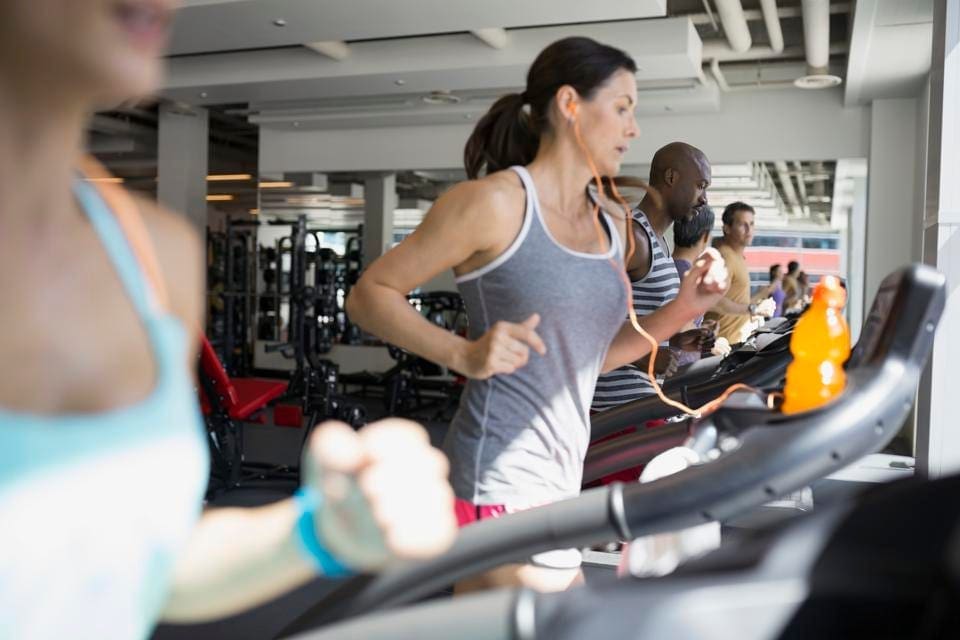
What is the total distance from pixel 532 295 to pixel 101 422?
3.15ft

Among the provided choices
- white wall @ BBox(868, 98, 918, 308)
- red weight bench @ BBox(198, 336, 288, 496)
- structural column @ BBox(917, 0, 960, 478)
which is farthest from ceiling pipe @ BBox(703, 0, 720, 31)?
red weight bench @ BBox(198, 336, 288, 496)

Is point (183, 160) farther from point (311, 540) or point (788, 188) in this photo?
point (311, 540)

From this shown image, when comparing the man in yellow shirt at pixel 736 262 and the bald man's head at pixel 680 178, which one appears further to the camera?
the man in yellow shirt at pixel 736 262

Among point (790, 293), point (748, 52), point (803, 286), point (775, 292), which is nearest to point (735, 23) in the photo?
point (748, 52)

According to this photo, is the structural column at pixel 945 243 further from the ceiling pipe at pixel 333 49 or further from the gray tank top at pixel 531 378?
the ceiling pipe at pixel 333 49

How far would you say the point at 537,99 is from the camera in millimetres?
1640

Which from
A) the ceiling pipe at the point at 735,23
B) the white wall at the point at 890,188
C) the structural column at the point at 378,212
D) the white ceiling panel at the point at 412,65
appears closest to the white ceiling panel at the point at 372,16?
the ceiling pipe at the point at 735,23

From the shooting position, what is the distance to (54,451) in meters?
0.53

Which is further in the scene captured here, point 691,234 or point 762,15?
point 762,15

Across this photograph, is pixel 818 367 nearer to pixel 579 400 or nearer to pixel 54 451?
pixel 579 400

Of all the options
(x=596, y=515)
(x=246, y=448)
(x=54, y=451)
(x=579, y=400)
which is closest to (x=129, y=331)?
(x=54, y=451)

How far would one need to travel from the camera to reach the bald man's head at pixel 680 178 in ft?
9.52

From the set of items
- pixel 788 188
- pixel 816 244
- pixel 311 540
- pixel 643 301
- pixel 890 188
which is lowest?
pixel 311 540

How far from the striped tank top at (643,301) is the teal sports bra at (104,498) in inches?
78.7
